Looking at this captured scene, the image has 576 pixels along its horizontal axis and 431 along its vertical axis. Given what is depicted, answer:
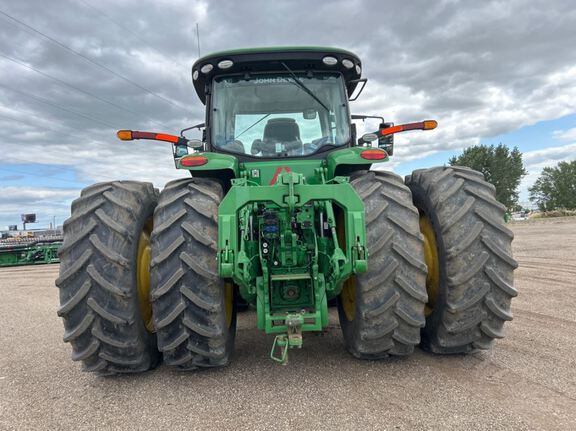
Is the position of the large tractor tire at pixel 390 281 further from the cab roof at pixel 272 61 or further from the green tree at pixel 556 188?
the green tree at pixel 556 188

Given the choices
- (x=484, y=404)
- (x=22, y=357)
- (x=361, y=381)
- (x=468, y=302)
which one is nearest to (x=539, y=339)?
(x=468, y=302)

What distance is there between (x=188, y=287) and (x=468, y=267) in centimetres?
202

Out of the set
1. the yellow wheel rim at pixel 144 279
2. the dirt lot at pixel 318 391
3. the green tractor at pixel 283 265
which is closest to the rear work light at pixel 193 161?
the green tractor at pixel 283 265

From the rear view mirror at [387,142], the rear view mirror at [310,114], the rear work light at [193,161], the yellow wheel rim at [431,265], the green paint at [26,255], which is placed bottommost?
the green paint at [26,255]

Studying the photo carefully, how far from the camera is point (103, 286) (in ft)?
9.48

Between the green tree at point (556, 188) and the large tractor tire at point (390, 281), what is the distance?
70.2 meters

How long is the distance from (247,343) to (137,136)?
2.22 meters

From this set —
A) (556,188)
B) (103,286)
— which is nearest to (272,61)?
(103,286)

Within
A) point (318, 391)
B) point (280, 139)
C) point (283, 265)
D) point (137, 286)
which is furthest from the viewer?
point (280, 139)

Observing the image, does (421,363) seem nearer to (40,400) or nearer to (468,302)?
(468,302)

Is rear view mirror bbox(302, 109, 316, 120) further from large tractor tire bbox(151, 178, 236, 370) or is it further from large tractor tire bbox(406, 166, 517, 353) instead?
large tractor tire bbox(151, 178, 236, 370)

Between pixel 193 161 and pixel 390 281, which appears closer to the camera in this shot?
pixel 390 281

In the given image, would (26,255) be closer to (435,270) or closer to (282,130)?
(282,130)

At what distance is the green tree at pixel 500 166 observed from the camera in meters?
50.8
